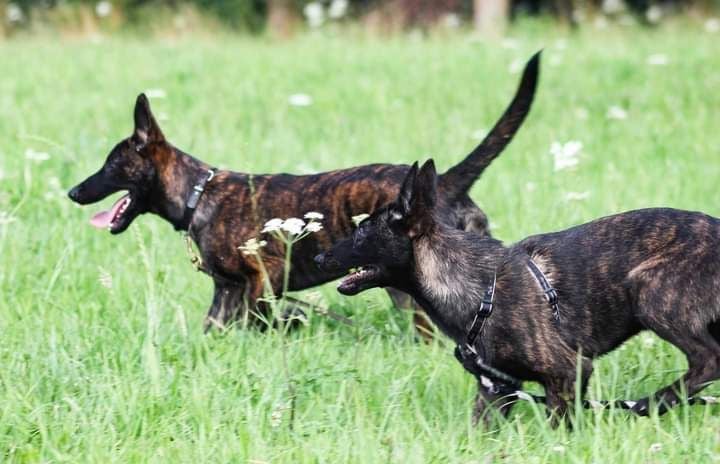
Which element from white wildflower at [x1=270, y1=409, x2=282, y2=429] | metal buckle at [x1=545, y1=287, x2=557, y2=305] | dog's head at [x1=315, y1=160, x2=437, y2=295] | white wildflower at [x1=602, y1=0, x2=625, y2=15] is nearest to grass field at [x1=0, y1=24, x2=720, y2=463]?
white wildflower at [x1=270, y1=409, x2=282, y2=429]

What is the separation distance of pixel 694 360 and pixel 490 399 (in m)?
0.78

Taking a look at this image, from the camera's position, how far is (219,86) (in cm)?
1134

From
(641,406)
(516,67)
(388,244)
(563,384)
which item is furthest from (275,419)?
(516,67)

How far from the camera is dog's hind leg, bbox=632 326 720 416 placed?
425 centimetres

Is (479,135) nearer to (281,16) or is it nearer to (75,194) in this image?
(75,194)

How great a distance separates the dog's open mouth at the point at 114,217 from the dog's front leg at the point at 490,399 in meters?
2.19

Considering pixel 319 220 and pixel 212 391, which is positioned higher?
pixel 319 220

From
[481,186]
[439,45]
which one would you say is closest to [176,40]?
[439,45]

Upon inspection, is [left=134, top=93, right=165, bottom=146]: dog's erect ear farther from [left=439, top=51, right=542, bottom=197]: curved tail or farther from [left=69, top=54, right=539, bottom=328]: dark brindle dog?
[left=439, top=51, right=542, bottom=197]: curved tail

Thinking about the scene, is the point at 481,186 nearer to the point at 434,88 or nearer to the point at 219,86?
the point at 434,88

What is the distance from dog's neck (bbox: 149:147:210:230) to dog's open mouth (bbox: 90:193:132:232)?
13 cm

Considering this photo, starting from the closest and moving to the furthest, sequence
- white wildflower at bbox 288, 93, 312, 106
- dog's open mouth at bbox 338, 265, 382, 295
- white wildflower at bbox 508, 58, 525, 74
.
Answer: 1. dog's open mouth at bbox 338, 265, 382, 295
2. white wildflower at bbox 288, 93, 312, 106
3. white wildflower at bbox 508, 58, 525, 74

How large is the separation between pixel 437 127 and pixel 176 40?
24.6 ft

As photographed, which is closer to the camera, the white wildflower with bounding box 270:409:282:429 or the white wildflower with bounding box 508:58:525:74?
the white wildflower with bounding box 270:409:282:429
